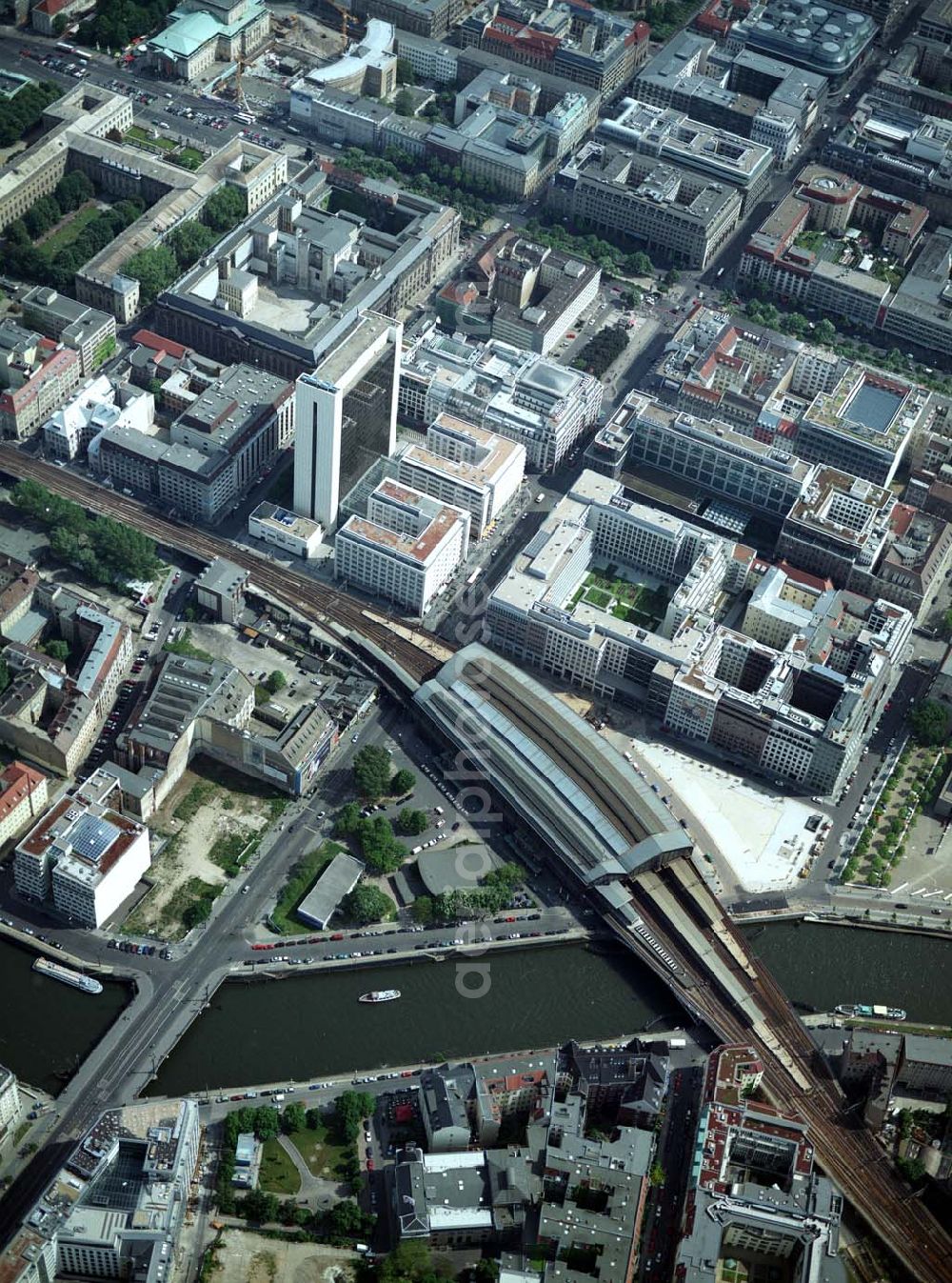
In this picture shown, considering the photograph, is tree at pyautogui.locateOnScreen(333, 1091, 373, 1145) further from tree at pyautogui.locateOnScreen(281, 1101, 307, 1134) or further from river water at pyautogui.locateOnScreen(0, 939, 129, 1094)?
river water at pyautogui.locateOnScreen(0, 939, 129, 1094)

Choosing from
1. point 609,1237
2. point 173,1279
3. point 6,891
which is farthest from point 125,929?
point 609,1237

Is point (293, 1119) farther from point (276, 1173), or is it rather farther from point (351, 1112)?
point (351, 1112)

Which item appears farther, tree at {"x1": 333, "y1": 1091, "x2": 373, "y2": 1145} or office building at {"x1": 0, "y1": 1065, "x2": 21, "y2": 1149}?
tree at {"x1": 333, "y1": 1091, "x2": 373, "y2": 1145}

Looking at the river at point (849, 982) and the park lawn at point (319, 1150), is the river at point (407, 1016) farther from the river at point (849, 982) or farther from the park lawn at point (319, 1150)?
the river at point (849, 982)

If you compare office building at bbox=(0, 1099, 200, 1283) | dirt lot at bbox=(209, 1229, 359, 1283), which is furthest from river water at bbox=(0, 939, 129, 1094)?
dirt lot at bbox=(209, 1229, 359, 1283)

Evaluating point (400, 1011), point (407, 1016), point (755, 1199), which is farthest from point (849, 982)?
point (400, 1011)

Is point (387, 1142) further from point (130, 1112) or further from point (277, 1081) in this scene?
point (130, 1112)

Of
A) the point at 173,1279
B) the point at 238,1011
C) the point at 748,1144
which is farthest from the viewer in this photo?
the point at 238,1011
